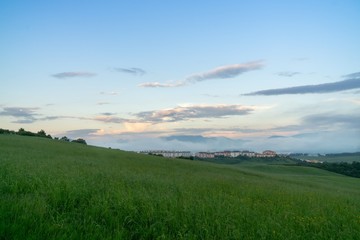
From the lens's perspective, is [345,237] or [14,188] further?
[14,188]

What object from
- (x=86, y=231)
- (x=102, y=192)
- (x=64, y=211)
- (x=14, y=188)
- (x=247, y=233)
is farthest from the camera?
(x=102, y=192)

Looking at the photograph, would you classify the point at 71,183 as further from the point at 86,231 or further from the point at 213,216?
the point at 213,216

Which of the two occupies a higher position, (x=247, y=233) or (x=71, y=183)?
(x=71, y=183)

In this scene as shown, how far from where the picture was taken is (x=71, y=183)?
455 inches

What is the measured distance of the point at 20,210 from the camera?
25.6 feet

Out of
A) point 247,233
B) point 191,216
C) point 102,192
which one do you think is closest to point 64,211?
point 102,192

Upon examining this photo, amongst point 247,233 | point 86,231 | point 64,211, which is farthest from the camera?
point 64,211

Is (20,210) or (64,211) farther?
(64,211)

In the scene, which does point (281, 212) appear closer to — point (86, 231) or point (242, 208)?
point (242, 208)

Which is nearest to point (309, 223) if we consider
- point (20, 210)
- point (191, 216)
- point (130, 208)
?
point (191, 216)

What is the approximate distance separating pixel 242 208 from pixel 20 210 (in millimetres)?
6388

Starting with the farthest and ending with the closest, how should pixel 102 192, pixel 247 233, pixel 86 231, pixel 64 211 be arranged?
pixel 102 192 → pixel 64 211 → pixel 247 233 → pixel 86 231

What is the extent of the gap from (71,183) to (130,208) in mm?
3367

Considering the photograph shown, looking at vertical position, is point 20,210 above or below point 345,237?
above
